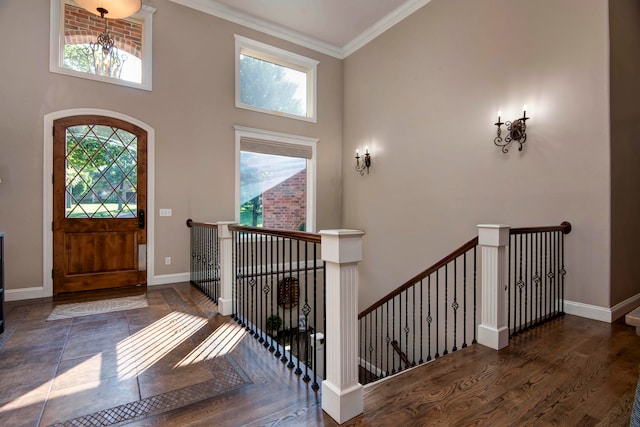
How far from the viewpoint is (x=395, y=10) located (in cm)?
495

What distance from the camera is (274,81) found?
18.2 feet

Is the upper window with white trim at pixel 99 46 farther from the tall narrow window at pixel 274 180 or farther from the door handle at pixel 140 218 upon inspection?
the door handle at pixel 140 218

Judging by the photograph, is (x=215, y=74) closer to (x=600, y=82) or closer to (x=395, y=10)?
(x=395, y=10)

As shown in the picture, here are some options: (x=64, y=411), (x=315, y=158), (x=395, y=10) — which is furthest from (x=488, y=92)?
(x=64, y=411)

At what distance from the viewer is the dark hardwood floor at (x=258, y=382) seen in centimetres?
167

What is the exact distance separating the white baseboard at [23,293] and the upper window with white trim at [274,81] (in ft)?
11.9

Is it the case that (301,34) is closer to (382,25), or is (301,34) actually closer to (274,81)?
(274,81)

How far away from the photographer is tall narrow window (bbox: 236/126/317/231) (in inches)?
206

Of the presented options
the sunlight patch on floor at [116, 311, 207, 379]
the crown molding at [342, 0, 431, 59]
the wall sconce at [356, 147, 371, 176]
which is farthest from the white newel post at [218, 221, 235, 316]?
the crown molding at [342, 0, 431, 59]

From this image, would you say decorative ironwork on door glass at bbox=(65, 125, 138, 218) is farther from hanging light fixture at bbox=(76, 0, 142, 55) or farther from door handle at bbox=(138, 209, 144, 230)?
hanging light fixture at bbox=(76, 0, 142, 55)

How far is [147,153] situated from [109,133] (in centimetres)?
49

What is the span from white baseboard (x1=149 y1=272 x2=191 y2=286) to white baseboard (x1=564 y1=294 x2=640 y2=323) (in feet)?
15.6

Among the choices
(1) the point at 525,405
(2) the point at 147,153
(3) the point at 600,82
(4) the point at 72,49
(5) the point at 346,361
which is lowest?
(1) the point at 525,405

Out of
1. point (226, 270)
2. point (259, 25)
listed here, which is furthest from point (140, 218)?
point (259, 25)
